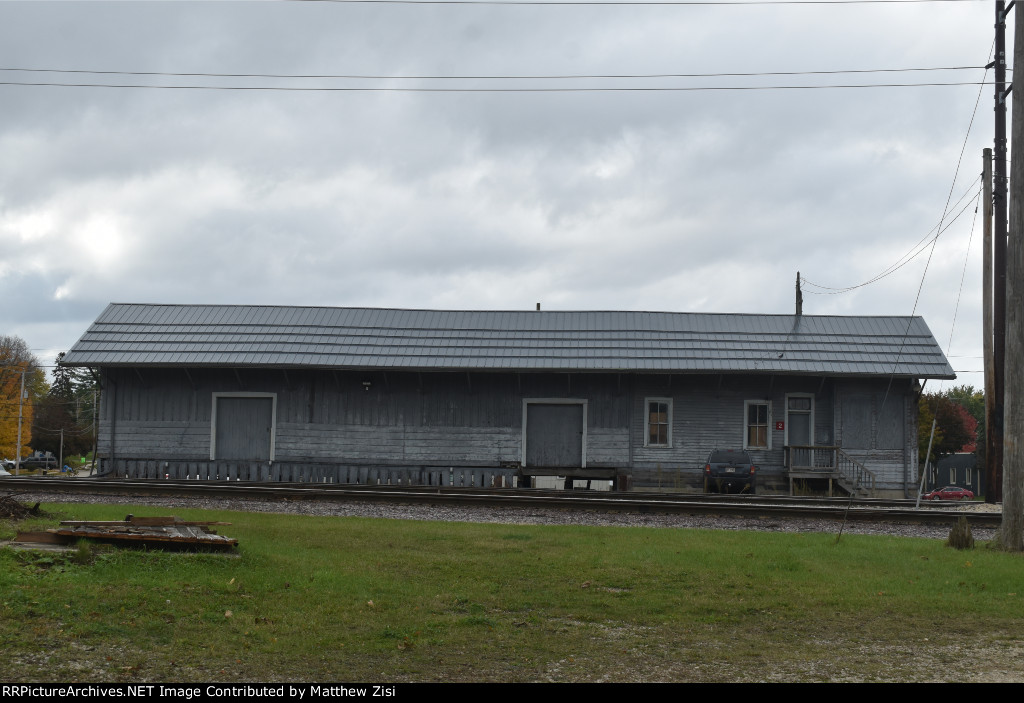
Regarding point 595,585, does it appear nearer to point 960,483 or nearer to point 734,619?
point 734,619

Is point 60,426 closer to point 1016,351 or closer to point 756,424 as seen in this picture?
point 756,424

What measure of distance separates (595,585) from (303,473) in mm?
19734

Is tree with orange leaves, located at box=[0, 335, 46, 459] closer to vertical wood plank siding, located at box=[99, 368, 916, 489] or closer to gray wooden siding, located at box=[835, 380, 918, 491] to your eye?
vertical wood plank siding, located at box=[99, 368, 916, 489]

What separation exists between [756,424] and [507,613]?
865 inches

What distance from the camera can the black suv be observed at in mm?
27484

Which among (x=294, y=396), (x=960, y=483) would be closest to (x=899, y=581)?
(x=294, y=396)

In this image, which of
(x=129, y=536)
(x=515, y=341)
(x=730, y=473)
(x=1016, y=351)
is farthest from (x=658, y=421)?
(x=129, y=536)

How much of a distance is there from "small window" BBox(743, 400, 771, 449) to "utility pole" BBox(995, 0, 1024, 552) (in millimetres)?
15417

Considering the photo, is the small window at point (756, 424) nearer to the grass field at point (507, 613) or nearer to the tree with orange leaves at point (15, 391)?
the grass field at point (507, 613)

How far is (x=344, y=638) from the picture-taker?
25.9 ft

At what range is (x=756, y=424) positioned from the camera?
29812 millimetres

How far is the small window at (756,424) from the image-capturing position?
2966cm

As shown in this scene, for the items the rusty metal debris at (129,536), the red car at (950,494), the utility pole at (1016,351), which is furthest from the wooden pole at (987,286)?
the red car at (950,494)
